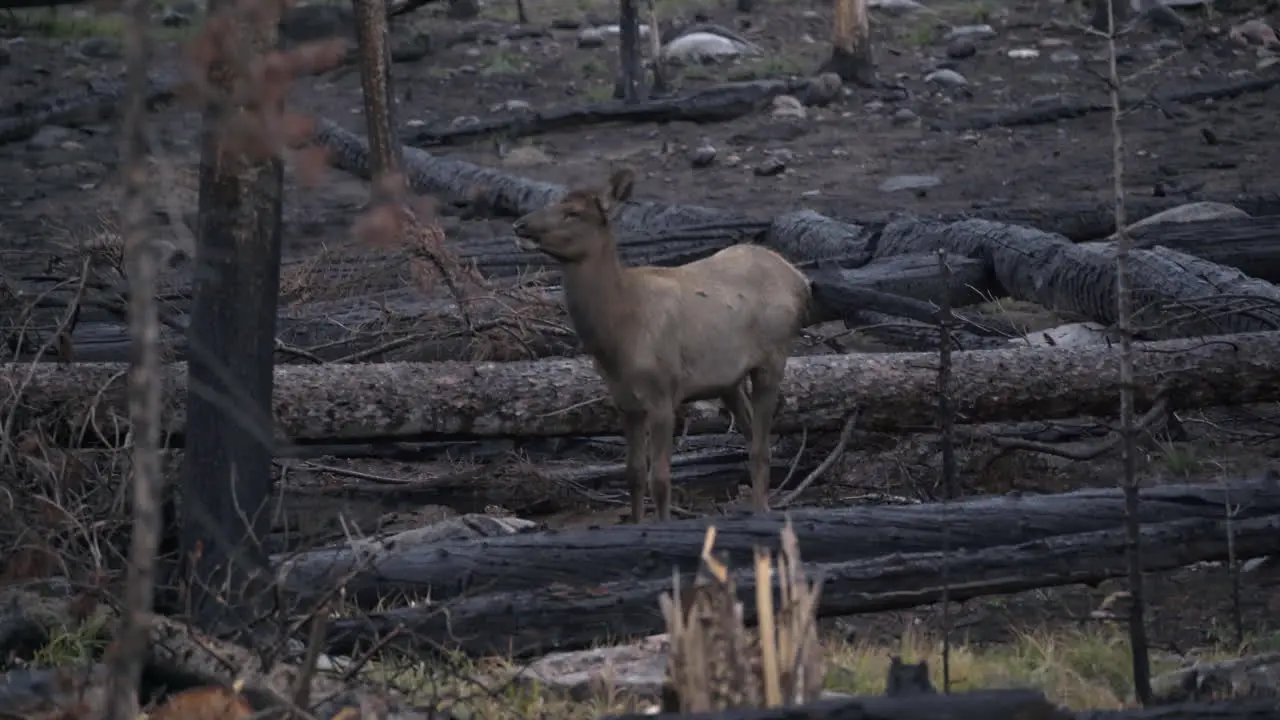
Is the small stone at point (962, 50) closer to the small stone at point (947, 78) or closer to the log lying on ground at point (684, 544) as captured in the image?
the small stone at point (947, 78)

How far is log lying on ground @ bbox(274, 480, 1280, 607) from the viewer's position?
22.4 feet

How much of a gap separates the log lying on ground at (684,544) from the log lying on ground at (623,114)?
14583 millimetres

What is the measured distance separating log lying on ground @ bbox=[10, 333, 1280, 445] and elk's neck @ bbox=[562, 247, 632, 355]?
0.85 metres

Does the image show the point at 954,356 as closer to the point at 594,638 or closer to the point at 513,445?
the point at 513,445

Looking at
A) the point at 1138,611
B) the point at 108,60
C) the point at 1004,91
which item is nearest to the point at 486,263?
the point at 1138,611

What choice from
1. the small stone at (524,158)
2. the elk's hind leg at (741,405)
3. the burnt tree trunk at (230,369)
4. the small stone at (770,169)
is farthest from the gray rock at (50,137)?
the burnt tree trunk at (230,369)

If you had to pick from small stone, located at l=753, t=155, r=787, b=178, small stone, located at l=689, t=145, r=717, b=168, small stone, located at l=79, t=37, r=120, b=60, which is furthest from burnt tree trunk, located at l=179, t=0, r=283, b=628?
small stone, located at l=79, t=37, r=120, b=60

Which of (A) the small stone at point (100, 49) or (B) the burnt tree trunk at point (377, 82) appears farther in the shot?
(A) the small stone at point (100, 49)

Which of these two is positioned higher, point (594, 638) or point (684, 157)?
point (594, 638)

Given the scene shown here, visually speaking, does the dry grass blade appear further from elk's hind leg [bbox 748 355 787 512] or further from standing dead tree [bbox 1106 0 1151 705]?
elk's hind leg [bbox 748 355 787 512]

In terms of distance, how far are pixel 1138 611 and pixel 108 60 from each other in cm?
2363

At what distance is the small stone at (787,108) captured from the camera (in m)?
22.1

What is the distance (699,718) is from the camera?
14.8 ft

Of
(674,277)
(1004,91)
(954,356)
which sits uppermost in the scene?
(674,277)
